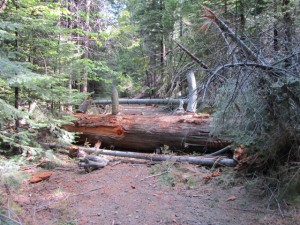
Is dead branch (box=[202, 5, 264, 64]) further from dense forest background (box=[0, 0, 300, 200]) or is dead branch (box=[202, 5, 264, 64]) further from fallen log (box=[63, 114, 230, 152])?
fallen log (box=[63, 114, 230, 152])

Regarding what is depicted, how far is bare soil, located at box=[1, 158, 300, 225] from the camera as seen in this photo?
435 cm

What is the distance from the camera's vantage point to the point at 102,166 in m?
7.19

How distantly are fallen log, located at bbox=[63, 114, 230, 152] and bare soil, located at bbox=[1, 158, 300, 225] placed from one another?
3.10 feet

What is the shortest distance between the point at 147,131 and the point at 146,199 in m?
3.06

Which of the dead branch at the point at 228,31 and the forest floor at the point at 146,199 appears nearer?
the dead branch at the point at 228,31

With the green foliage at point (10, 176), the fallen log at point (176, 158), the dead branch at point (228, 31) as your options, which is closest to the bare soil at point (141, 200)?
the fallen log at point (176, 158)

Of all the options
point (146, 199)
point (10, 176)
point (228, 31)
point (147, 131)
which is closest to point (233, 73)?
point (228, 31)

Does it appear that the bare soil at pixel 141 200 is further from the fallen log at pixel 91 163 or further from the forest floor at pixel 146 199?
the fallen log at pixel 91 163

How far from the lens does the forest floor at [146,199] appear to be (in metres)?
4.34

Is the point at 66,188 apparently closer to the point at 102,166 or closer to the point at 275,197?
the point at 102,166

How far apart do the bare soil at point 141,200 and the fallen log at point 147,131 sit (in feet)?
3.10

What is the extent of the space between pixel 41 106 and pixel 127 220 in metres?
4.84

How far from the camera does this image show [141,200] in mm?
5156

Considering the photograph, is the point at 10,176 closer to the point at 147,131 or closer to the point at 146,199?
the point at 146,199
